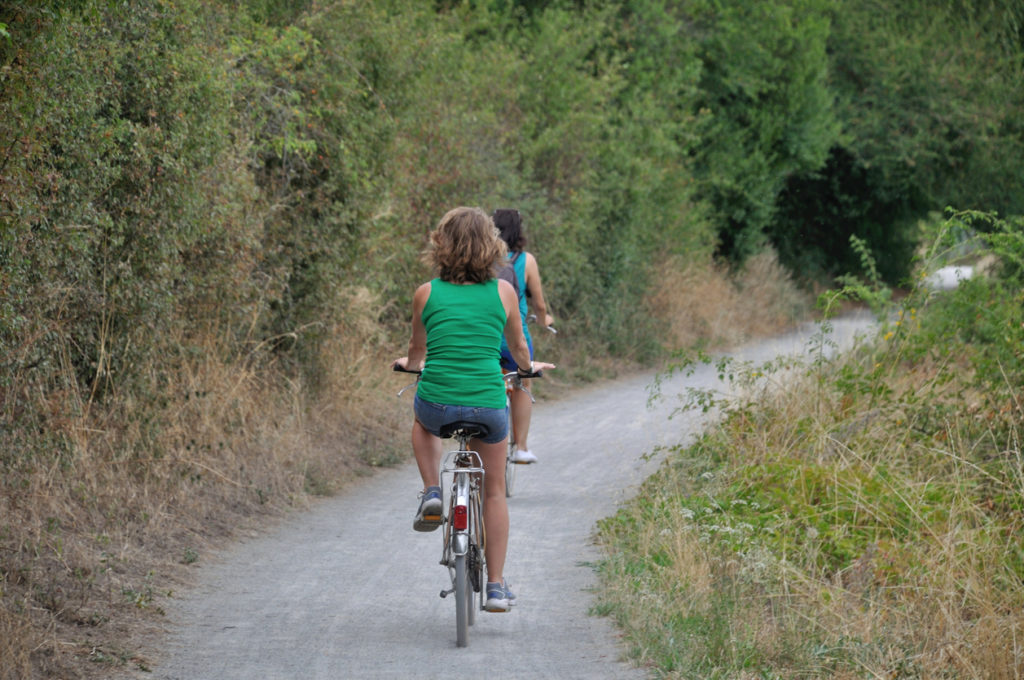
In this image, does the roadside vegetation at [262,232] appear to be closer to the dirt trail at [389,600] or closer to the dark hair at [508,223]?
the dirt trail at [389,600]

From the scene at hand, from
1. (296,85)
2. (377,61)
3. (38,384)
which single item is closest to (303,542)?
(38,384)

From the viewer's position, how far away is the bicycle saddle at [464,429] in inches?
222

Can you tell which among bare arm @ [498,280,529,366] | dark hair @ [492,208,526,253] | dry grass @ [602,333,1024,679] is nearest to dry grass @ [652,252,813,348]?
dry grass @ [602,333,1024,679]

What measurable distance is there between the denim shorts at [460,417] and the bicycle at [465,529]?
0.03m

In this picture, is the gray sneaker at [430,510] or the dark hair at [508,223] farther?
the dark hair at [508,223]

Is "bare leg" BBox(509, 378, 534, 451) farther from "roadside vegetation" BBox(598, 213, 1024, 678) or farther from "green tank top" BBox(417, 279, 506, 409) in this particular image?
"green tank top" BBox(417, 279, 506, 409)

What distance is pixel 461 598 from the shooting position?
5633 mm

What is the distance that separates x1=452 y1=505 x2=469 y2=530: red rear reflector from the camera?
5617mm

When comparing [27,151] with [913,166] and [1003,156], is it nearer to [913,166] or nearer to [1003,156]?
[1003,156]

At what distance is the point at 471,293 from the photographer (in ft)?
18.6

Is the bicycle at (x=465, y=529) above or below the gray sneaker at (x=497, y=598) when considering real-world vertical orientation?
above

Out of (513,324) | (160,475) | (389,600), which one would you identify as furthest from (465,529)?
(160,475)

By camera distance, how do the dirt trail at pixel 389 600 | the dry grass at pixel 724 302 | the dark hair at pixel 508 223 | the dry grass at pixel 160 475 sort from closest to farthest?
the dirt trail at pixel 389 600
the dry grass at pixel 160 475
the dark hair at pixel 508 223
the dry grass at pixel 724 302

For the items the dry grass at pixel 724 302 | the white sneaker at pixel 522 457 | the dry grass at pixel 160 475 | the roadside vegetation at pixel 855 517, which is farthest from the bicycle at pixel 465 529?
the dry grass at pixel 724 302
